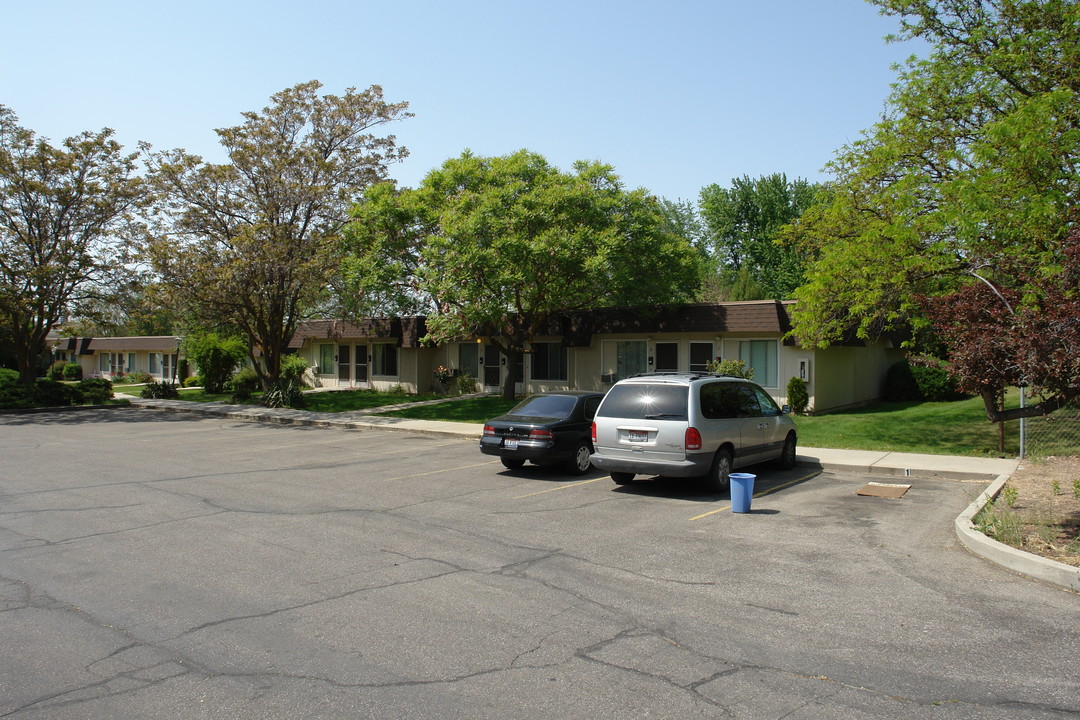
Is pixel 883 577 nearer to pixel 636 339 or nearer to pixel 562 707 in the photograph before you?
pixel 562 707

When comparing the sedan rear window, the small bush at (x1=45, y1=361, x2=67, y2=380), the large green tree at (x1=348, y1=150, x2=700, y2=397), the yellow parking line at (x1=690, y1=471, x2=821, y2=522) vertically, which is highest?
the large green tree at (x1=348, y1=150, x2=700, y2=397)

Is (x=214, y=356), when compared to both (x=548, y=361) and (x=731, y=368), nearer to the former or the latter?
(x=548, y=361)

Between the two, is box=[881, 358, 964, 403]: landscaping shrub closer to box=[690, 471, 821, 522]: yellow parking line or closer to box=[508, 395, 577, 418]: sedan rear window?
box=[690, 471, 821, 522]: yellow parking line

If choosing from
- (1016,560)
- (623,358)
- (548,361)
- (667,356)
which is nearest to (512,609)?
(1016,560)

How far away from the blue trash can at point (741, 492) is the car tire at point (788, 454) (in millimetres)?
3951

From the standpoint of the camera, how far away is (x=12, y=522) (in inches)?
359

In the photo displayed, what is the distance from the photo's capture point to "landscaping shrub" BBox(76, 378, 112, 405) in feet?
106

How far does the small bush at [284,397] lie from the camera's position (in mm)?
28984

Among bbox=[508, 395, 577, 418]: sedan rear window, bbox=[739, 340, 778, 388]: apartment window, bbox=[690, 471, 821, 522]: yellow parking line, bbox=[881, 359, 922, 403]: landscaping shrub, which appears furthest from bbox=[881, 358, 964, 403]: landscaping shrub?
bbox=[508, 395, 577, 418]: sedan rear window

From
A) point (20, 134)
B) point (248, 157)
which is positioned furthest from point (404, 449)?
point (20, 134)

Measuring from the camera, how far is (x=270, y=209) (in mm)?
27812

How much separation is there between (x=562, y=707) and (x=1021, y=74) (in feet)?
64.2

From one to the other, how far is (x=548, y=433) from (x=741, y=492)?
384 centimetres

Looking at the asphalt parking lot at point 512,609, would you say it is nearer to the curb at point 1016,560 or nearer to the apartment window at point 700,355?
the curb at point 1016,560
